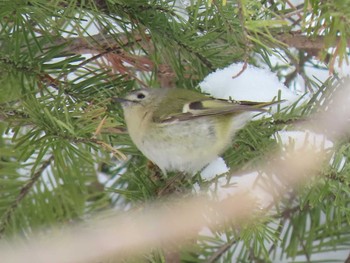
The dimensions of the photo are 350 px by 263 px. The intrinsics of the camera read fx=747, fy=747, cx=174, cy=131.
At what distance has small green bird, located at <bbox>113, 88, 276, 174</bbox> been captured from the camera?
4.38ft

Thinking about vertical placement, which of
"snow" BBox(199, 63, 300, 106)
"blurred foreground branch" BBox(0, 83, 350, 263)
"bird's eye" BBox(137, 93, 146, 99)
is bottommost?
"blurred foreground branch" BBox(0, 83, 350, 263)

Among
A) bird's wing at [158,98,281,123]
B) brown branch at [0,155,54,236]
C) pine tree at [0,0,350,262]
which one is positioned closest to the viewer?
pine tree at [0,0,350,262]

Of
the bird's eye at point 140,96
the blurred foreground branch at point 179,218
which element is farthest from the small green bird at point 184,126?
the blurred foreground branch at point 179,218

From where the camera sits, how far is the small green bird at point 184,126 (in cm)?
133

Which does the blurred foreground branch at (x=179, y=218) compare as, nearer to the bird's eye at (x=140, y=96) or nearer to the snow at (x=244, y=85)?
the snow at (x=244, y=85)

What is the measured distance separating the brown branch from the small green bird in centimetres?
19

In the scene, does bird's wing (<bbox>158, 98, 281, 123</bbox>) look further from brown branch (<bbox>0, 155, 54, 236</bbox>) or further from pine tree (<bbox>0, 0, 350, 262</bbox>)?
brown branch (<bbox>0, 155, 54, 236</bbox>)

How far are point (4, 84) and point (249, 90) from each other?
1.44 feet

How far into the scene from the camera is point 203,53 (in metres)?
1.34

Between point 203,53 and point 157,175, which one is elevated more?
point 203,53

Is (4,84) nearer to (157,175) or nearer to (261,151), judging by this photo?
(157,175)

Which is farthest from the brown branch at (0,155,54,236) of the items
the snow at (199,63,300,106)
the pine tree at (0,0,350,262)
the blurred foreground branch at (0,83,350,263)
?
the snow at (199,63,300,106)

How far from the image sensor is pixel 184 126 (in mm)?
1412

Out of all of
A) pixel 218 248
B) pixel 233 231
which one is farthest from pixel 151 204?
pixel 218 248
